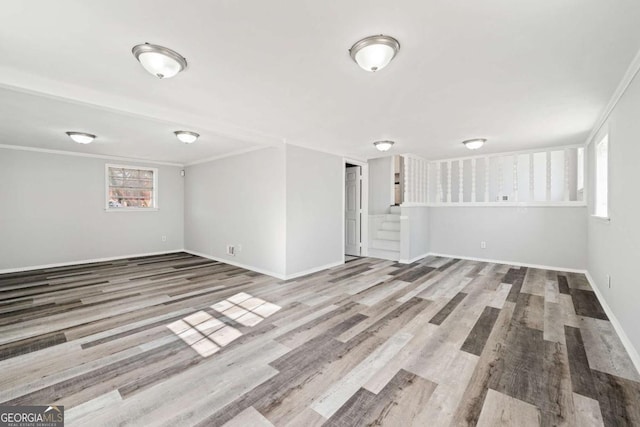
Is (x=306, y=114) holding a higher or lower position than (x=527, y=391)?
higher

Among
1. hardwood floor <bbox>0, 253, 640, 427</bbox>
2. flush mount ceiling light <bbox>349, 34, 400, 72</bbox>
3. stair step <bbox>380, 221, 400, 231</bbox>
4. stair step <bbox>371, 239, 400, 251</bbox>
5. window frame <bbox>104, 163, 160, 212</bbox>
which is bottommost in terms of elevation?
hardwood floor <bbox>0, 253, 640, 427</bbox>

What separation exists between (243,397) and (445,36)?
2702 mm

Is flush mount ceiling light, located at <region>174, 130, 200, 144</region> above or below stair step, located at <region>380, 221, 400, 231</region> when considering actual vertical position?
above

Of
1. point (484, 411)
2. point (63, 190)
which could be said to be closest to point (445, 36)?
point (484, 411)

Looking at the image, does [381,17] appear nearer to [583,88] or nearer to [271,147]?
[583,88]

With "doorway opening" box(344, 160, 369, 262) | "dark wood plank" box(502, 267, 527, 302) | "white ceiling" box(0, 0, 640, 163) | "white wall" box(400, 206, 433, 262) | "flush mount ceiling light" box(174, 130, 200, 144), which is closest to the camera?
"white ceiling" box(0, 0, 640, 163)

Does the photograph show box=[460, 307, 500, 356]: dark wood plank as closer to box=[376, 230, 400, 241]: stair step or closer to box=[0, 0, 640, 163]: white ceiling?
box=[0, 0, 640, 163]: white ceiling

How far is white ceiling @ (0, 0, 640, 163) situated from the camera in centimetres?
158

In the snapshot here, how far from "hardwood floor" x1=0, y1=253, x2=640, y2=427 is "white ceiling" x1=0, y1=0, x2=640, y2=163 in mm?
2287

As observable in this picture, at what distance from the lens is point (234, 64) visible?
Result: 84.8 inches

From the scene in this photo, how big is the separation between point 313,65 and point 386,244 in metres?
4.83

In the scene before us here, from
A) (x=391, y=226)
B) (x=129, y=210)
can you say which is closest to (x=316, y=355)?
(x=391, y=226)

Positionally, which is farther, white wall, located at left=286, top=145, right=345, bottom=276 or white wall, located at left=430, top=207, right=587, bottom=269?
white wall, located at left=430, top=207, right=587, bottom=269

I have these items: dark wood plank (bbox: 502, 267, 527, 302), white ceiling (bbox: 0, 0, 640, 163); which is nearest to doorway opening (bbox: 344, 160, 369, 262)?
white ceiling (bbox: 0, 0, 640, 163)
